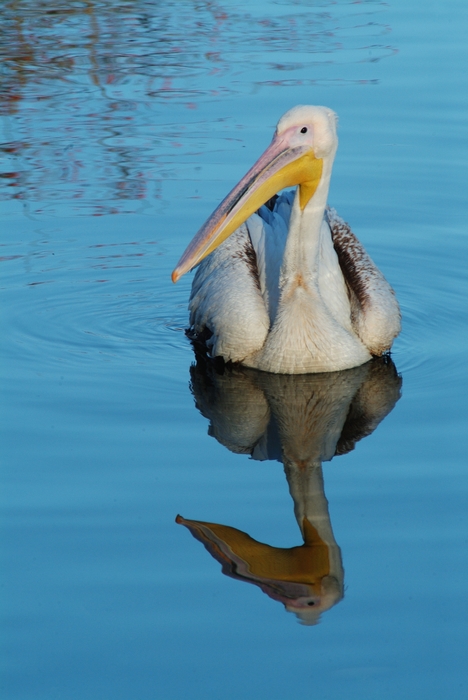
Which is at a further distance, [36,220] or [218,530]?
[36,220]

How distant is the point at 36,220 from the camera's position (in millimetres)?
7492

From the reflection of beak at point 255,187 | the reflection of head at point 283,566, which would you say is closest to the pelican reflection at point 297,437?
the reflection of head at point 283,566

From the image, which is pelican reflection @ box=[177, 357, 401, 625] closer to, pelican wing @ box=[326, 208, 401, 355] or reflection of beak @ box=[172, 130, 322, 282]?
pelican wing @ box=[326, 208, 401, 355]

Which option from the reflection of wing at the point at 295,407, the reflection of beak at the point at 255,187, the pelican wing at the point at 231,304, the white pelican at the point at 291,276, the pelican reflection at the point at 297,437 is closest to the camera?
the pelican reflection at the point at 297,437

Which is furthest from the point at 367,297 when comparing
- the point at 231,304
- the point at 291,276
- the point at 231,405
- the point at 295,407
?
the point at 231,405

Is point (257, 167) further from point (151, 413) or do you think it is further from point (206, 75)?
point (206, 75)

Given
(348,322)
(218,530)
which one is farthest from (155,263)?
(218,530)

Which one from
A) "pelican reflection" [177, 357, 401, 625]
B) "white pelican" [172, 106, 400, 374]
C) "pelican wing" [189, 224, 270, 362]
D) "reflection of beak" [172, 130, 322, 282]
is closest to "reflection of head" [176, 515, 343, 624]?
"pelican reflection" [177, 357, 401, 625]

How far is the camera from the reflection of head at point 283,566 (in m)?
3.88

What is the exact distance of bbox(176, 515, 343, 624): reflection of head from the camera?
3881 mm

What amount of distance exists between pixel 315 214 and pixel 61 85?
500 centimetres

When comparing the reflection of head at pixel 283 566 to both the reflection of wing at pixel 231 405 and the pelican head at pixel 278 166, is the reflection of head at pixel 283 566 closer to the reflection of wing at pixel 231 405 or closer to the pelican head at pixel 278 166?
the reflection of wing at pixel 231 405

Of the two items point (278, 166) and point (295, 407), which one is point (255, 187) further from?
point (295, 407)

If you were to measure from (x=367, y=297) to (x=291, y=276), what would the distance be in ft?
1.48
